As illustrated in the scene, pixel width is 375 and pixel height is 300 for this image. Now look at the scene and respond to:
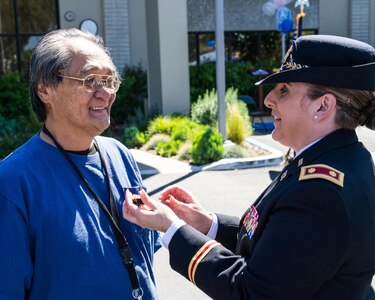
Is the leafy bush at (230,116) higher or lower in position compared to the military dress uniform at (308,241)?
lower

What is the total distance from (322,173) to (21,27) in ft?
55.4

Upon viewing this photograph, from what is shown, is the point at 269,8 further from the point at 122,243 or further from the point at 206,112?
the point at 122,243

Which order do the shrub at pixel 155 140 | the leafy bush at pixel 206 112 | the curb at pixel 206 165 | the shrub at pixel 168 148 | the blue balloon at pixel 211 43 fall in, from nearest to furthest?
1. the curb at pixel 206 165
2. the shrub at pixel 168 148
3. the shrub at pixel 155 140
4. the leafy bush at pixel 206 112
5. the blue balloon at pixel 211 43

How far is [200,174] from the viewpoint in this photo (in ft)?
31.6

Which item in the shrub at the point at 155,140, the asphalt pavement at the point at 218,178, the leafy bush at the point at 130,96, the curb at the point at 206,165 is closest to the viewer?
the asphalt pavement at the point at 218,178

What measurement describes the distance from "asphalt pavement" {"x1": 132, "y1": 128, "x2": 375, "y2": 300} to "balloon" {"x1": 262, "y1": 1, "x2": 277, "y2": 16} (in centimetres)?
800

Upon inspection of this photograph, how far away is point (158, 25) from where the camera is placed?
13.8 meters

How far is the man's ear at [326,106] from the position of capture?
1.88m

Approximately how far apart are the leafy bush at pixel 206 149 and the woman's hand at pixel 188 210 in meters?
7.72

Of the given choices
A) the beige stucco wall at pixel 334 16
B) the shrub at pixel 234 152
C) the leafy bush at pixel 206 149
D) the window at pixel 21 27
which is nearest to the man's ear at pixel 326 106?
the leafy bush at pixel 206 149

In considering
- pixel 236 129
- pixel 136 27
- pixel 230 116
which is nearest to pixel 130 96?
pixel 136 27

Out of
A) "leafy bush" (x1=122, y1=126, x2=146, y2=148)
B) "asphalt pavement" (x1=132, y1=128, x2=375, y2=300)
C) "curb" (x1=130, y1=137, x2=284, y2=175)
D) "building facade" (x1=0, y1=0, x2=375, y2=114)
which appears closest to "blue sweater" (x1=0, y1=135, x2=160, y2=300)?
"asphalt pavement" (x1=132, y1=128, x2=375, y2=300)

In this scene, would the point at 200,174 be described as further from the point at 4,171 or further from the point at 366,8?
the point at 366,8

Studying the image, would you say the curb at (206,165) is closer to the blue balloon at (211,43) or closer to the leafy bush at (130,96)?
the leafy bush at (130,96)
